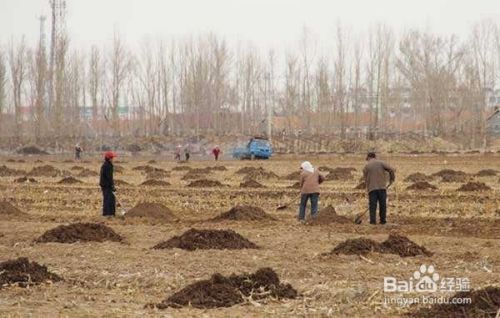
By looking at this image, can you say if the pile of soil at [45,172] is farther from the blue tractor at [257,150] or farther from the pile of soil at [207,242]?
the pile of soil at [207,242]

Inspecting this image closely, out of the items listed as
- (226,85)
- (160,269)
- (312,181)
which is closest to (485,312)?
(160,269)

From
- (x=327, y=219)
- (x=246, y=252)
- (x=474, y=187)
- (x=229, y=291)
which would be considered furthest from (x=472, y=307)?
(x=474, y=187)

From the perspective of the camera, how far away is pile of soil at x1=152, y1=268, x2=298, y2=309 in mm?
9820

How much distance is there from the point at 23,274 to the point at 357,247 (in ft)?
17.4

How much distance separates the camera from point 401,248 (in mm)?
13750

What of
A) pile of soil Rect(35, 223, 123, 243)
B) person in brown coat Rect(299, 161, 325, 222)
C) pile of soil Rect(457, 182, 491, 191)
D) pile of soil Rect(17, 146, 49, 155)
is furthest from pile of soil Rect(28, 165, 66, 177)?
pile of soil Rect(17, 146, 49, 155)

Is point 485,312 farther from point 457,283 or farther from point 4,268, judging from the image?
point 4,268

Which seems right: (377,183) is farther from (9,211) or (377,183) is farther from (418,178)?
(418,178)

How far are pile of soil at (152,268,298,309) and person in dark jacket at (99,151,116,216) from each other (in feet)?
34.2

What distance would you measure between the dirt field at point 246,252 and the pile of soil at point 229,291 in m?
0.14

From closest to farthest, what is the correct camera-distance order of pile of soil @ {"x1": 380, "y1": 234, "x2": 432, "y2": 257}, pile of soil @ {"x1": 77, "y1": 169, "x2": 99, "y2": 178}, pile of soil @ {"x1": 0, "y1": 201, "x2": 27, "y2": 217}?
pile of soil @ {"x1": 380, "y1": 234, "x2": 432, "y2": 257} → pile of soil @ {"x1": 0, "y1": 201, "x2": 27, "y2": 217} → pile of soil @ {"x1": 77, "y1": 169, "x2": 99, "y2": 178}

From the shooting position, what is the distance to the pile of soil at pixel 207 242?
14609 mm

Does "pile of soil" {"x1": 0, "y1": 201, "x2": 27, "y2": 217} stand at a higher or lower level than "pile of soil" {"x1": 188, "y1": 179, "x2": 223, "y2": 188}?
higher

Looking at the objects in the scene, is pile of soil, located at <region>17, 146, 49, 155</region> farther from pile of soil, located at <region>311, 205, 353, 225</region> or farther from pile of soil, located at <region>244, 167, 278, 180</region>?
pile of soil, located at <region>311, 205, 353, 225</region>
